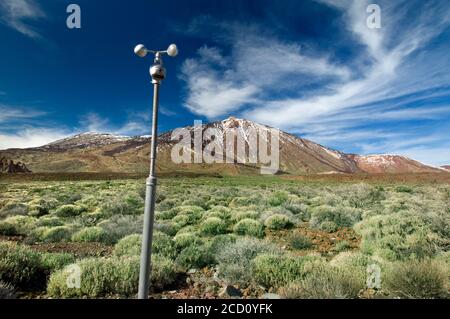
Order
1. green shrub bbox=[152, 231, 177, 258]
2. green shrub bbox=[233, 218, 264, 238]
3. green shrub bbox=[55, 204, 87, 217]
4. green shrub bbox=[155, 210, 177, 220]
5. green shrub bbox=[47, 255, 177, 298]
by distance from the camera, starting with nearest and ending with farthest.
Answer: green shrub bbox=[47, 255, 177, 298] < green shrub bbox=[152, 231, 177, 258] < green shrub bbox=[233, 218, 264, 238] < green shrub bbox=[155, 210, 177, 220] < green shrub bbox=[55, 204, 87, 217]

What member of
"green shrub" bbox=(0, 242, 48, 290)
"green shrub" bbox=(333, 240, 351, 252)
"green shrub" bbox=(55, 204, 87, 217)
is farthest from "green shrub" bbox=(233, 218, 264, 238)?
"green shrub" bbox=(55, 204, 87, 217)

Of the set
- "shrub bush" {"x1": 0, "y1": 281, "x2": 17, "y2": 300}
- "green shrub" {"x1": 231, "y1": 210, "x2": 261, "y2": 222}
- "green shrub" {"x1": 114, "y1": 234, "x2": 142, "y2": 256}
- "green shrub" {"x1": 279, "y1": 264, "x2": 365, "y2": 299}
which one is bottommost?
"shrub bush" {"x1": 0, "y1": 281, "x2": 17, "y2": 300}

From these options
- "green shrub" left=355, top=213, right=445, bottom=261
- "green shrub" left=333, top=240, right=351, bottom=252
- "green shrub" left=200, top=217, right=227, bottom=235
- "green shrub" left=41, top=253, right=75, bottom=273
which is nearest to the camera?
"green shrub" left=41, top=253, right=75, bottom=273

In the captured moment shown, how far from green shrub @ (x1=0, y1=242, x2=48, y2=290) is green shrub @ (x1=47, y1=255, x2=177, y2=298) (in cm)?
68

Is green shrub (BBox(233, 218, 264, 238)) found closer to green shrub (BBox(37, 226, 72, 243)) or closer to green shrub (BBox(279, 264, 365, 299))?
green shrub (BBox(279, 264, 365, 299))

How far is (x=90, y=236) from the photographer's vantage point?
441 inches

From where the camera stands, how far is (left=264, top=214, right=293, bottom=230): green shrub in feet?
42.8

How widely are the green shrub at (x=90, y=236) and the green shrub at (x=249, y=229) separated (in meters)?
4.74

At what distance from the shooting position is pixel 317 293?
5.55 m

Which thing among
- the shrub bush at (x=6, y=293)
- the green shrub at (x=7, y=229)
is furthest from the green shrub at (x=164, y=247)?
the green shrub at (x=7, y=229)

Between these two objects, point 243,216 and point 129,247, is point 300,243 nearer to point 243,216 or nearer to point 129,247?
point 243,216
